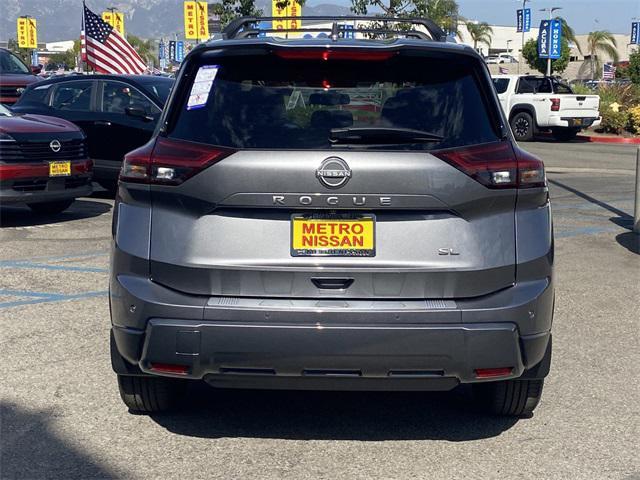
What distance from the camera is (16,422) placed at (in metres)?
4.68

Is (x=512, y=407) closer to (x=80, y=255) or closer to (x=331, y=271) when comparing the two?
(x=331, y=271)

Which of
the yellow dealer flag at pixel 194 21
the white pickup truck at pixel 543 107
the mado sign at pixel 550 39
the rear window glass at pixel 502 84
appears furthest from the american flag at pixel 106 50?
the mado sign at pixel 550 39

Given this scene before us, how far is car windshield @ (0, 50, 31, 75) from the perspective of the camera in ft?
75.1

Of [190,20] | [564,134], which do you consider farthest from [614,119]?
[190,20]

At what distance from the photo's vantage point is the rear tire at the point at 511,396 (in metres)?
4.60

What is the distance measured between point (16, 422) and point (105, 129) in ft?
28.2

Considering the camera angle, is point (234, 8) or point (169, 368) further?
point (234, 8)

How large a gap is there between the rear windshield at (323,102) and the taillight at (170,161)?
5 cm

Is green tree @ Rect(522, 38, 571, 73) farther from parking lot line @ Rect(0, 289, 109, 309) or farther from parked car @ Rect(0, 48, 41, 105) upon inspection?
parking lot line @ Rect(0, 289, 109, 309)

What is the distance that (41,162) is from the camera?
10.7 metres

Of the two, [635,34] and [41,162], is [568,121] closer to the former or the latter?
[41,162]

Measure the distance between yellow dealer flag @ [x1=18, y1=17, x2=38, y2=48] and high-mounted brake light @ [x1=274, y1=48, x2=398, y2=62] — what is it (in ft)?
212

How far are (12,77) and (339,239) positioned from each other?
20023mm

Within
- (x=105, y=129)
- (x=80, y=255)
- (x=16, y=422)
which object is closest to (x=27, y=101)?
(x=105, y=129)
